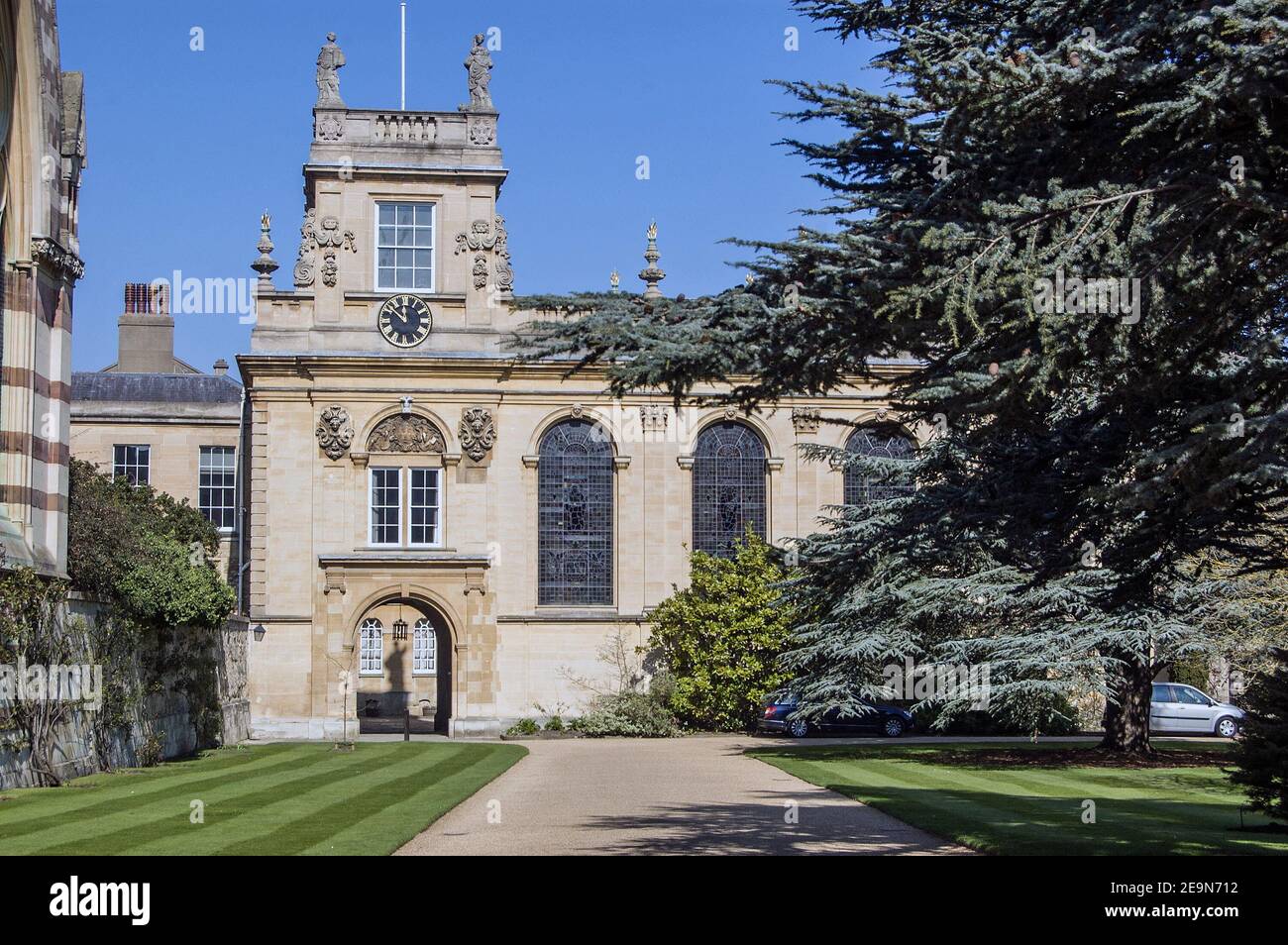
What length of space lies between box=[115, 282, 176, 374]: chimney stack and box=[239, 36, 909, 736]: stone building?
34.4 feet

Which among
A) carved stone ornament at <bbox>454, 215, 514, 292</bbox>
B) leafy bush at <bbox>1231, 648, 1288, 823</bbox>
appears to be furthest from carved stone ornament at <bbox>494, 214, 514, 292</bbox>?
leafy bush at <bbox>1231, 648, 1288, 823</bbox>

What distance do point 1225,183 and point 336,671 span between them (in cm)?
3339

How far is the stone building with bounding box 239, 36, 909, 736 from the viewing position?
132 ft

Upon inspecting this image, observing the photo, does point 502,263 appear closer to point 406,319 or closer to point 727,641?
point 406,319

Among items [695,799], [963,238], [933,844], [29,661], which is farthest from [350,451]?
[963,238]

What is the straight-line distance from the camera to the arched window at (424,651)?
182 ft

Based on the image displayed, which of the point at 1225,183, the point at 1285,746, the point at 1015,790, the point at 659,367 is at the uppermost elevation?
the point at 1225,183

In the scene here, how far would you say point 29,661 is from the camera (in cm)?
2077

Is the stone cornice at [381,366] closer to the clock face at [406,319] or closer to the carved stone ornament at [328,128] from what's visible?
the clock face at [406,319]

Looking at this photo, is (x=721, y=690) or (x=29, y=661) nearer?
(x=29, y=661)

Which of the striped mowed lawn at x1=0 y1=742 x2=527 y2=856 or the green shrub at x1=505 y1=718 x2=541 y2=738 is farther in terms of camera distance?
the green shrub at x1=505 y1=718 x2=541 y2=738

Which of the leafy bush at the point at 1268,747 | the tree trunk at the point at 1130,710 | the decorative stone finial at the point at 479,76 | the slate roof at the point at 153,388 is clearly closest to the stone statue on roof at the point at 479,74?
the decorative stone finial at the point at 479,76

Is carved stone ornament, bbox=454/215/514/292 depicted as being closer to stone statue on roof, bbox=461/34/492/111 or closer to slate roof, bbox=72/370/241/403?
stone statue on roof, bbox=461/34/492/111
